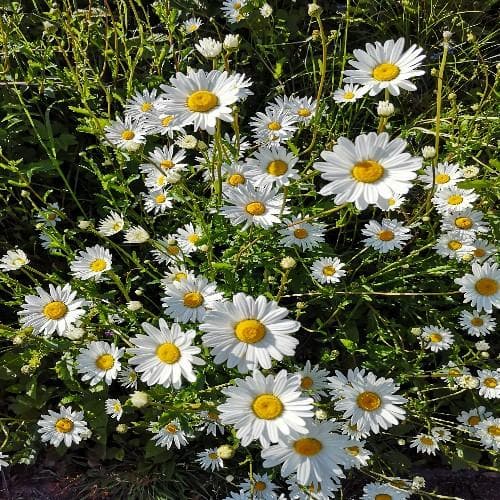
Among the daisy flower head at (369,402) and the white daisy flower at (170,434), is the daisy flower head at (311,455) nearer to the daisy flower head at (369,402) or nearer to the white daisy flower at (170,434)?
the daisy flower head at (369,402)

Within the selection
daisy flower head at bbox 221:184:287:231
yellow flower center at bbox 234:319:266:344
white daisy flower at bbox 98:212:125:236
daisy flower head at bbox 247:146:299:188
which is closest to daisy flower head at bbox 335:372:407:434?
yellow flower center at bbox 234:319:266:344

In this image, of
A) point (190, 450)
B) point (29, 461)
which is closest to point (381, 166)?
point (190, 450)

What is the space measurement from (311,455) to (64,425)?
3.96 feet

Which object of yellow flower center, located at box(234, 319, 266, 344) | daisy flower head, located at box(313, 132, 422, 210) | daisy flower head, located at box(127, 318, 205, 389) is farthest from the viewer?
daisy flower head, located at box(127, 318, 205, 389)

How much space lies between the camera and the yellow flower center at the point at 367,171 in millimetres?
1770

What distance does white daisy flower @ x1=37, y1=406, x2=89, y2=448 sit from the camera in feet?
8.14

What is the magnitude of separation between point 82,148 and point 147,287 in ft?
3.38

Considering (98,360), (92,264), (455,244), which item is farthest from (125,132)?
(455,244)

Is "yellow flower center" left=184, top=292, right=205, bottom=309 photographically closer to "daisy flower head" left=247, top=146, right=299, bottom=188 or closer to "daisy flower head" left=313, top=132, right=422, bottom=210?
"daisy flower head" left=247, top=146, right=299, bottom=188

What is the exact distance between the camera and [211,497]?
2678 millimetres

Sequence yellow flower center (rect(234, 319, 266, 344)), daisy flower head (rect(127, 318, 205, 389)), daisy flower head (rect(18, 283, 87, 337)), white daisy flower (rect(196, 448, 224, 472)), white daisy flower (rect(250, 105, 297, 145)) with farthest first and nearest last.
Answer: white daisy flower (rect(250, 105, 297, 145)) → white daisy flower (rect(196, 448, 224, 472)) → daisy flower head (rect(18, 283, 87, 337)) → daisy flower head (rect(127, 318, 205, 389)) → yellow flower center (rect(234, 319, 266, 344))

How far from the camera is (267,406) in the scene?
5.93ft

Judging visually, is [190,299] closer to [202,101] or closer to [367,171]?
[202,101]

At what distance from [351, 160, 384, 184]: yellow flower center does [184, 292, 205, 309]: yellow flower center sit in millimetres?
815
